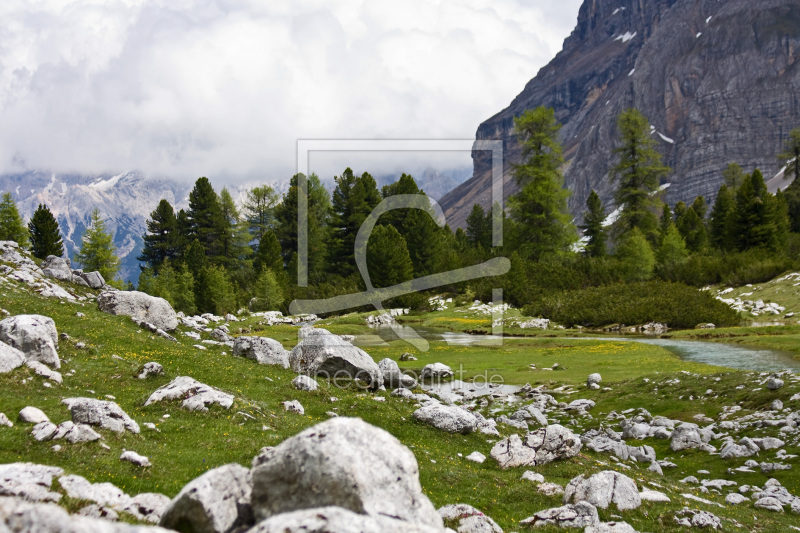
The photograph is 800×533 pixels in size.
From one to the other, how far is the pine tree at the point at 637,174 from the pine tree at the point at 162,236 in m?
91.2

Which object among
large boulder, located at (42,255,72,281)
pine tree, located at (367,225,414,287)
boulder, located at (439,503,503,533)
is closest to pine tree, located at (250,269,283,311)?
pine tree, located at (367,225,414,287)

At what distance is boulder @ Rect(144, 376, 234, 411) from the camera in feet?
58.6

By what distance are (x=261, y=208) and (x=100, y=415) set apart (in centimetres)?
11773

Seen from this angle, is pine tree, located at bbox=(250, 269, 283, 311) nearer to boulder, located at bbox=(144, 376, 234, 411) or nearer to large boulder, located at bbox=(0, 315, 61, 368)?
large boulder, located at bbox=(0, 315, 61, 368)

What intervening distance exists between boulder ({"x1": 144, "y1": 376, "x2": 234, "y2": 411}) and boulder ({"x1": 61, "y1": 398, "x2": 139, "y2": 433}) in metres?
3.27

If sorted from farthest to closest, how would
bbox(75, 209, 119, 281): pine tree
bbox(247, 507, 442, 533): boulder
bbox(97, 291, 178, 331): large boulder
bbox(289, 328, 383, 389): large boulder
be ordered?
1. bbox(75, 209, 119, 281): pine tree
2. bbox(97, 291, 178, 331): large boulder
3. bbox(289, 328, 383, 389): large boulder
4. bbox(247, 507, 442, 533): boulder

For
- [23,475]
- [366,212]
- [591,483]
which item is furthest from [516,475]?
[366,212]

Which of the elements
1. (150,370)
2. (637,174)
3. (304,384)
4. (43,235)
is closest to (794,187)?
(637,174)

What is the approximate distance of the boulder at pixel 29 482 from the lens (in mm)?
8039

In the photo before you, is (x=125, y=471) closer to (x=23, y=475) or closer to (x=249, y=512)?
(x=23, y=475)

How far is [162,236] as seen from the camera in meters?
119

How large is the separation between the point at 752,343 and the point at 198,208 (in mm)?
104665

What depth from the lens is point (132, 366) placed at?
72.8ft

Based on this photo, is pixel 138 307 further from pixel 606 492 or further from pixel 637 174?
pixel 637 174
